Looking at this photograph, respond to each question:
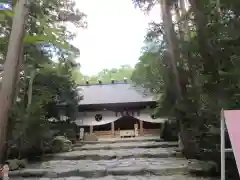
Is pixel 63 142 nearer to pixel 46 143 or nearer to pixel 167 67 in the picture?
pixel 46 143

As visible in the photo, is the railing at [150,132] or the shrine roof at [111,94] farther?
the shrine roof at [111,94]

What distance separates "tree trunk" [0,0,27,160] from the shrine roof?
13491 millimetres

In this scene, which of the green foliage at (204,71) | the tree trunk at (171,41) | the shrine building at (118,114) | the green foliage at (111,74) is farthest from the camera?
the green foliage at (111,74)

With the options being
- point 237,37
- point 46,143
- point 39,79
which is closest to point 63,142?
point 46,143

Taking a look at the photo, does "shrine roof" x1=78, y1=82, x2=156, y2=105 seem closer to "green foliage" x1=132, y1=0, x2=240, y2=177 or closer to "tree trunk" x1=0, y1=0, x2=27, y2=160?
"green foliage" x1=132, y1=0, x2=240, y2=177

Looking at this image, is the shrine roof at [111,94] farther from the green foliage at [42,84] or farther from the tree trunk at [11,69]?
the tree trunk at [11,69]

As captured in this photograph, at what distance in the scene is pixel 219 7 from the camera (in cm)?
728

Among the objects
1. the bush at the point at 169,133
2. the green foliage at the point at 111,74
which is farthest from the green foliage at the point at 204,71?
the green foliage at the point at 111,74

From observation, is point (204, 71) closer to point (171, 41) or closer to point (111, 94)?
A: point (171, 41)

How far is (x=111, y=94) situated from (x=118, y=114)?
2035 mm

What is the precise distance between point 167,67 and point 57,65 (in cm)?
612

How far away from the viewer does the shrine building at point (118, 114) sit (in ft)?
64.5

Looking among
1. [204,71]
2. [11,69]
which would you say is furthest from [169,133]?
[11,69]

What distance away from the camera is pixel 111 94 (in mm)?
21938
